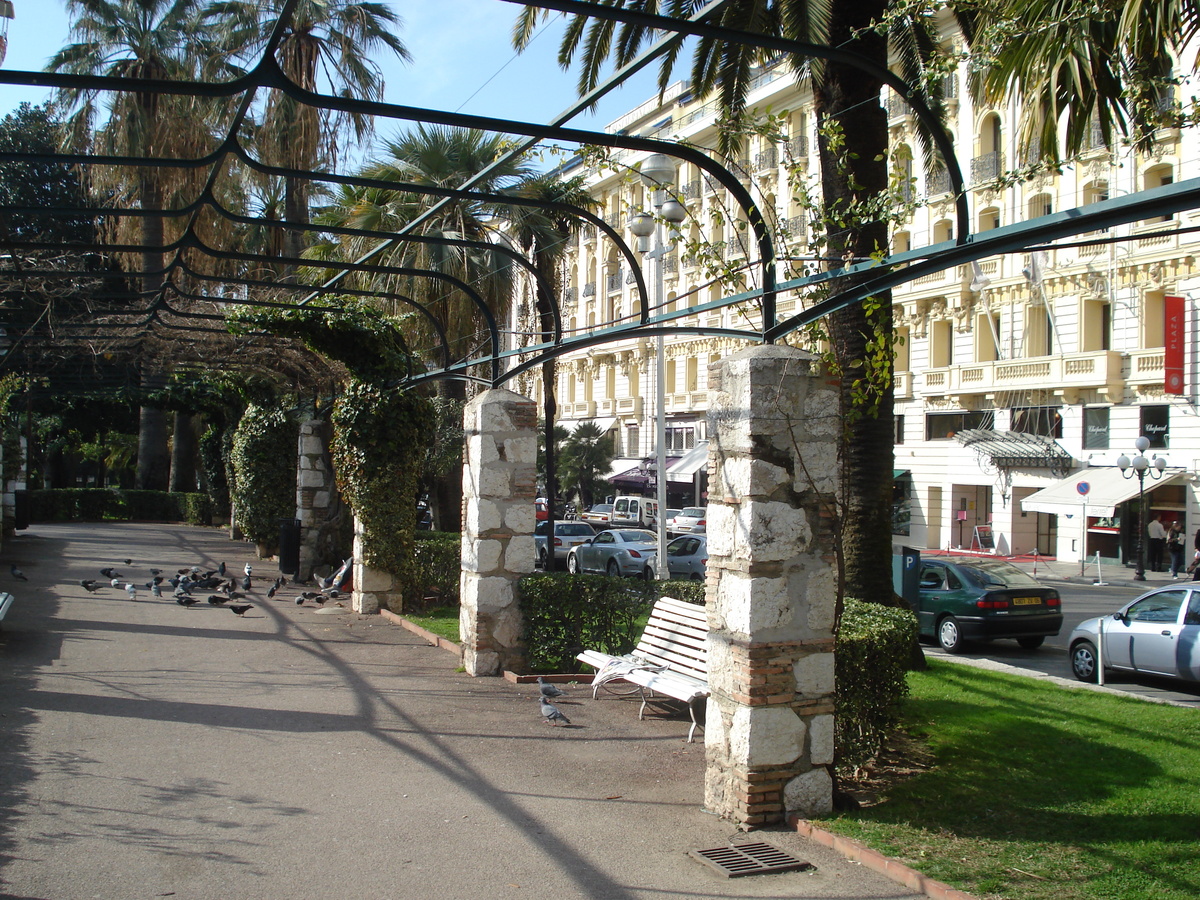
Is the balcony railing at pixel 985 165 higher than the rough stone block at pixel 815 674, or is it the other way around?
the balcony railing at pixel 985 165

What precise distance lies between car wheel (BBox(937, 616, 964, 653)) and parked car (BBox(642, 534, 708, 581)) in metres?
8.66

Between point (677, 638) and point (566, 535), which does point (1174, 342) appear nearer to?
point (566, 535)

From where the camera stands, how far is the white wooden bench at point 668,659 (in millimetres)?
8070

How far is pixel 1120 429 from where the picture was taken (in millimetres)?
28234

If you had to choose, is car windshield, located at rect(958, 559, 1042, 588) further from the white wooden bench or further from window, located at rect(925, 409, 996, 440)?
window, located at rect(925, 409, 996, 440)

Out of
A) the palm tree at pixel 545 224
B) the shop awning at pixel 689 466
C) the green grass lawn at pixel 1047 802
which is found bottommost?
the green grass lawn at pixel 1047 802

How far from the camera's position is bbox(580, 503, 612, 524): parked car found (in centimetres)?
3984

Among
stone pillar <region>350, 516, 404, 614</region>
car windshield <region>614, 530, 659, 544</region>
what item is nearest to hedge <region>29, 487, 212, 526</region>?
car windshield <region>614, 530, 659, 544</region>

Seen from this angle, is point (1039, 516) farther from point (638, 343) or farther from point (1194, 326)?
point (638, 343)

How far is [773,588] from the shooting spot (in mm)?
5809

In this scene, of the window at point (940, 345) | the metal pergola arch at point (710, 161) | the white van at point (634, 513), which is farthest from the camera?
the white van at point (634, 513)

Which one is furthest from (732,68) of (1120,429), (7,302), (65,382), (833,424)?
(1120,429)

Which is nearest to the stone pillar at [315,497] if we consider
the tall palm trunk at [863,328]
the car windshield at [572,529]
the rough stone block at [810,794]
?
the car windshield at [572,529]

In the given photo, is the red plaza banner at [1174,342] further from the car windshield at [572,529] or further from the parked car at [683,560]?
the car windshield at [572,529]
